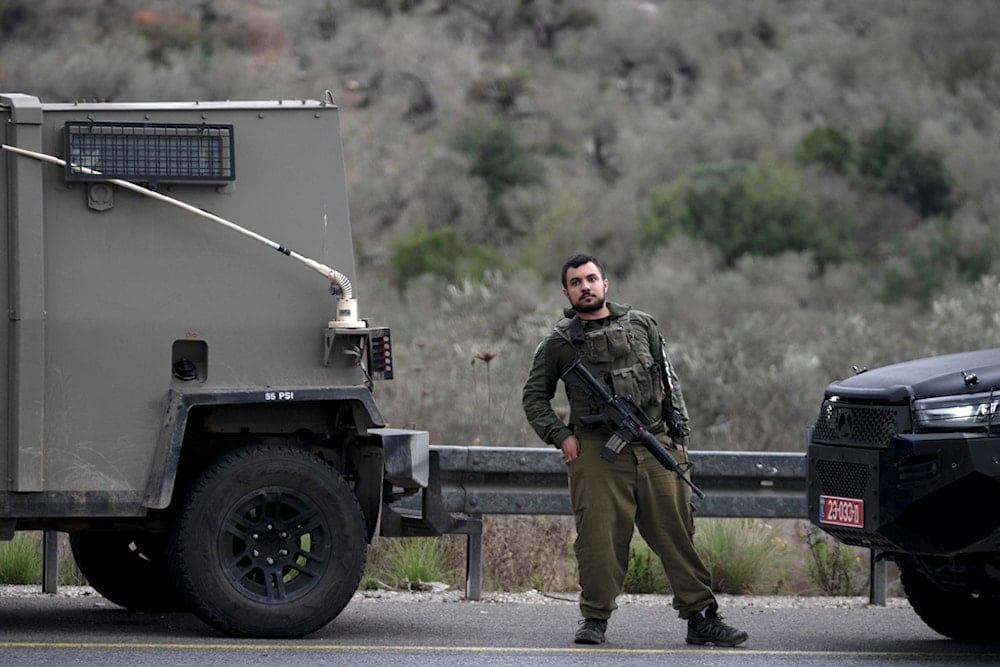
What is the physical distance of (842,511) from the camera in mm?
7547

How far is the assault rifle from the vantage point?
7.91 metres

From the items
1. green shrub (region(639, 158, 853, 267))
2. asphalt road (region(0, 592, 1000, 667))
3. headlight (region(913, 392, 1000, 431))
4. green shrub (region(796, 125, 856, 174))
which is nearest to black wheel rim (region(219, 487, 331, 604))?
asphalt road (region(0, 592, 1000, 667))

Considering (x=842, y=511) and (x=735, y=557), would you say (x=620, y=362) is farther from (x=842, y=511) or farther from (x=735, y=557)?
(x=735, y=557)

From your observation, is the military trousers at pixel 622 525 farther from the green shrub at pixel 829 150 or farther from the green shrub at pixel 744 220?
the green shrub at pixel 829 150

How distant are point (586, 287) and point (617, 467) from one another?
0.86 meters

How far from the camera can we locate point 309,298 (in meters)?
7.93

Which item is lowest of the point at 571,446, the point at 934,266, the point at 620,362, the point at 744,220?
the point at 571,446

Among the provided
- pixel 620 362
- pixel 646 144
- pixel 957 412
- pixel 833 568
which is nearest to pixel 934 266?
pixel 646 144

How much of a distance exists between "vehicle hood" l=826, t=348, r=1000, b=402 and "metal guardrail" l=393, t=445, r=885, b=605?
1.92 meters

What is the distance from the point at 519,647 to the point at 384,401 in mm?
7654

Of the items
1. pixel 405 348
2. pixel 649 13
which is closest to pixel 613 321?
pixel 405 348

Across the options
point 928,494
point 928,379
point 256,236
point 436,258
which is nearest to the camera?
point 928,494

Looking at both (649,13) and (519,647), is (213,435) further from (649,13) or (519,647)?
(649,13)

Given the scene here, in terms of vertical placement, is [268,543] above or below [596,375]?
below
